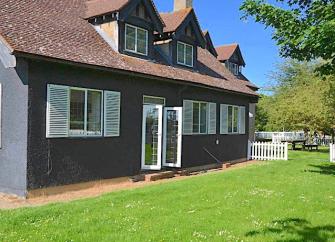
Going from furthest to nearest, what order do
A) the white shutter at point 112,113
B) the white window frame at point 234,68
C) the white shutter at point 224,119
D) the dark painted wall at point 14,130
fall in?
the white window frame at point 234,68 → the white shutter at point 224,119 → the white shutter at point 112,113 → the dark painted wall at point 14,130

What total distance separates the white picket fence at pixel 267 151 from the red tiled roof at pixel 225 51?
7.24 metres

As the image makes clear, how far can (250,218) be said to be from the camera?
8445 millimetres

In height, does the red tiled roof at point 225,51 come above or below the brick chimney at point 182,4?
below

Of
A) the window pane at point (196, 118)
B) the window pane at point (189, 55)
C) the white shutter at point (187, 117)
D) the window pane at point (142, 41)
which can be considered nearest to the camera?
the window pane at point (142, 41)

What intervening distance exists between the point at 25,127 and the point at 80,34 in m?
4.69

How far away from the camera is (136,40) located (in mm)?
16203

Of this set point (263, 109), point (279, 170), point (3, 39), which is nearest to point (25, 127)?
point (3, 39)

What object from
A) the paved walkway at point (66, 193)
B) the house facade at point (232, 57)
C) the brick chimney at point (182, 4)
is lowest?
the paved walkway at point (66, 193)

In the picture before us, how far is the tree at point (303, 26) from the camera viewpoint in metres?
13.7

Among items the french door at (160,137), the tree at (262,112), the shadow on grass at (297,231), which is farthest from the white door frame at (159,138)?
the tree at (262,112)

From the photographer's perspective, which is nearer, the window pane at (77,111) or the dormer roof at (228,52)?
the window pane at (77,111)

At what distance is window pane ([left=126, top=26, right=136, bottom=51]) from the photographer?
15.8m

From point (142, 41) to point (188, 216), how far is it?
9.58 meters

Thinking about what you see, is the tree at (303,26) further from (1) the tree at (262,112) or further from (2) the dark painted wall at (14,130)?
(1) the tree at (262,112)
